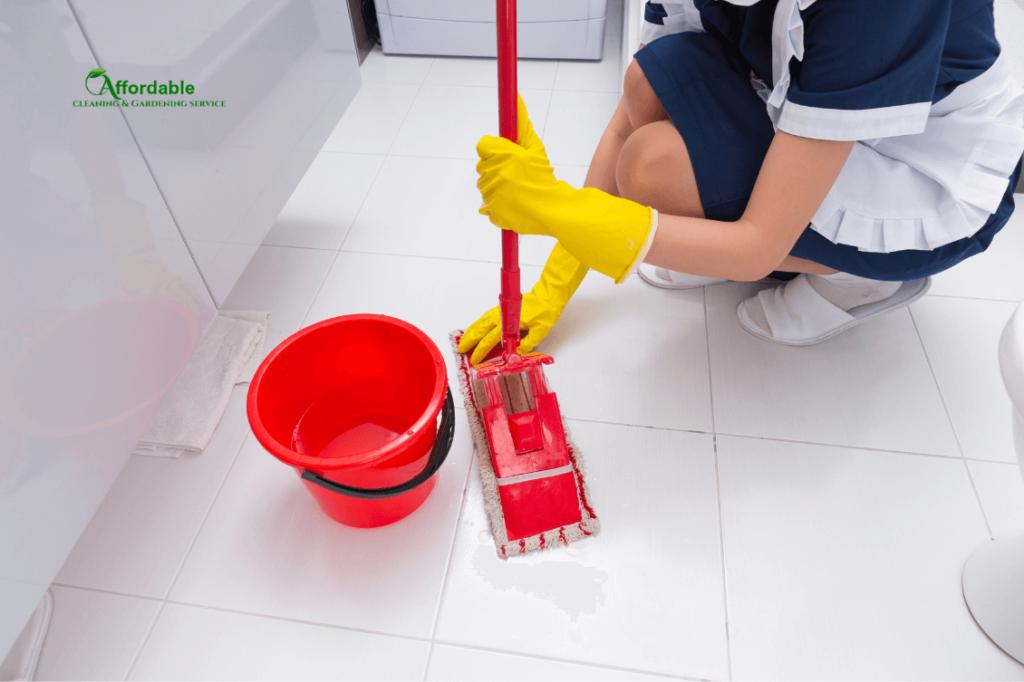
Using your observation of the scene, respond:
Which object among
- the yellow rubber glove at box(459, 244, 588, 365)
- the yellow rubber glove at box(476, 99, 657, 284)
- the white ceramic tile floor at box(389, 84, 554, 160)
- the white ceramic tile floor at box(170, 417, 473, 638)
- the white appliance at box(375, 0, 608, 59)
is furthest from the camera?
the white appliance at box(375, 0, 608, 59)

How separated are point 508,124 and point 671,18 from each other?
496 mm

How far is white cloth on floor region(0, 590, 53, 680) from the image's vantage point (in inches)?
29.3

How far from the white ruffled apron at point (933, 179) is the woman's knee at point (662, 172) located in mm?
150

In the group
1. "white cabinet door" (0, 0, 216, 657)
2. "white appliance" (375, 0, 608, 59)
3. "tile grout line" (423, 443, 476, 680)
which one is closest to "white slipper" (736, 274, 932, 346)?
"tile grout line" (423, 443, 476, 680)

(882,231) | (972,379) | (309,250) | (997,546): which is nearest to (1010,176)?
(882,231)

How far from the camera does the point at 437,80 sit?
183 centimetres

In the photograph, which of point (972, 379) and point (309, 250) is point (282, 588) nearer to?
point (309, 250)

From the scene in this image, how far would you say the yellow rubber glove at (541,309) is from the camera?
41.2 inches

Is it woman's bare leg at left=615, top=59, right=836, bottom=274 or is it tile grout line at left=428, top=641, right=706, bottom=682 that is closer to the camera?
tile grout line at left=428, top=641, right=706, bottom=682

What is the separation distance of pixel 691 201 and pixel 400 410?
550 mm

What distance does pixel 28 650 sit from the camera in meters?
0.76

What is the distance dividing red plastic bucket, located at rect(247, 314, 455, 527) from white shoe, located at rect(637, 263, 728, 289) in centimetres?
57

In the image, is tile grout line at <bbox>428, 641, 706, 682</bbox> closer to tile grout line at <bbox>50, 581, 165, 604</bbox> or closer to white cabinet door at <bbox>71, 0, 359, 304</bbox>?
tile grout line at <bbox>50, 581, 165, 604</bbox>

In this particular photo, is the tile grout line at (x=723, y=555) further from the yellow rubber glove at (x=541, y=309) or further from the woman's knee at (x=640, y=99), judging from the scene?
the woman's knee at (x=640, y=99)
